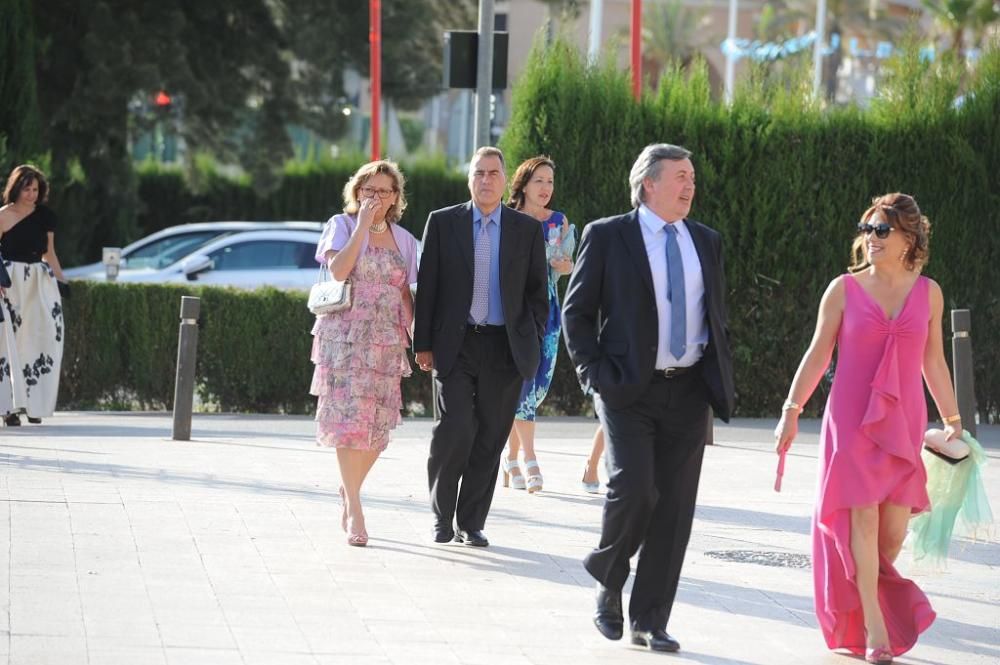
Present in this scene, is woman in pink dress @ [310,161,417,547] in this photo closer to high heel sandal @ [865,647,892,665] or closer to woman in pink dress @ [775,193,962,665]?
woman in pink dress @ [775,193,962,665]

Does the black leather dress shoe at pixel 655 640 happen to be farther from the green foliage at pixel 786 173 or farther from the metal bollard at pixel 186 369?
the green foliage at pixel 786 173

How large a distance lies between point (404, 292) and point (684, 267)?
2325mm

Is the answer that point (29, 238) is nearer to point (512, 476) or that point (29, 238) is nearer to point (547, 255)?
point (512, 476)

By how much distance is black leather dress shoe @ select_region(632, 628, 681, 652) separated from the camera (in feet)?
21.3

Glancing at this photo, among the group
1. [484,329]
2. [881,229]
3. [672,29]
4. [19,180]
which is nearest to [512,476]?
[484,329]

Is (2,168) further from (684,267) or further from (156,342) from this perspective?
(684,267)

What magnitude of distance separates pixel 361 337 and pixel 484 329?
62 centimetres

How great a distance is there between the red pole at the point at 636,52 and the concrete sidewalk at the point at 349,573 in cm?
536

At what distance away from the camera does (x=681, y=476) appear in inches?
260

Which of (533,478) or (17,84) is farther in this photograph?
(17,84)

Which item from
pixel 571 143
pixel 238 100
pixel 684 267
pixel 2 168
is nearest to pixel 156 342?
pixel 2 168

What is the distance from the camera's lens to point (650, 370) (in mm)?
6492

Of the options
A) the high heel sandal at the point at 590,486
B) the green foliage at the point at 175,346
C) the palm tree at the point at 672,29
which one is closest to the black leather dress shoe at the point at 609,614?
the high heel sandal at the point at 590,486

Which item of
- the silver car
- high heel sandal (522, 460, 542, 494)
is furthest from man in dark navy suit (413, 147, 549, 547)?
the silver car
